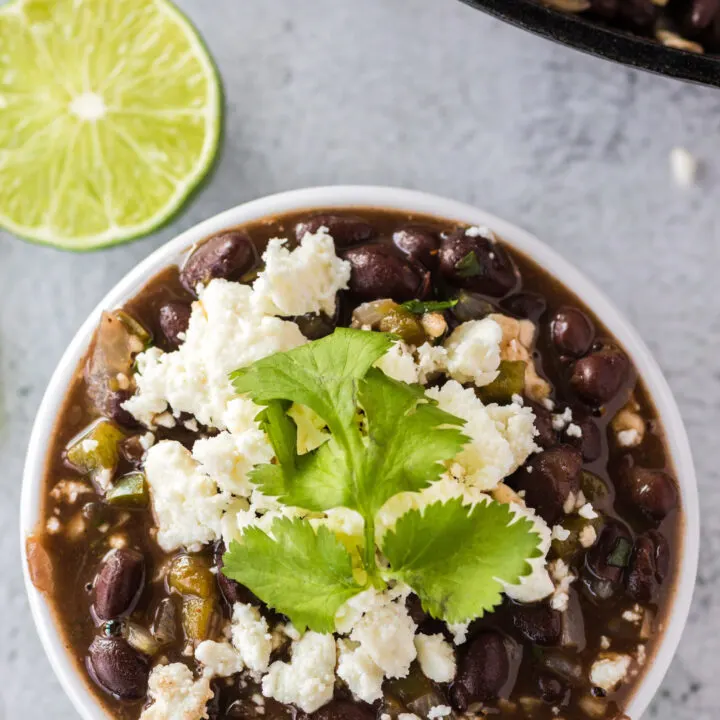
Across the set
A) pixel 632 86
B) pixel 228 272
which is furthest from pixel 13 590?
pixel 632 86

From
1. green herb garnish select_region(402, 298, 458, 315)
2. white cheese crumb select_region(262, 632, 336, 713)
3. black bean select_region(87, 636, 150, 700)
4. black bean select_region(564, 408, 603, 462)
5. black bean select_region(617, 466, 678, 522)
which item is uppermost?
green herb garnish select_region(402, 298, 458, 315)

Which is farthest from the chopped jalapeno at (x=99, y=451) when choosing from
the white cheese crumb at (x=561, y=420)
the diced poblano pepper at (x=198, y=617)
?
the white cheese crumb at (x=561, y=420)

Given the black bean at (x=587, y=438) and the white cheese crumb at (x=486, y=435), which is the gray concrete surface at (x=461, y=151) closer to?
the black bean at (x=587, y=438)

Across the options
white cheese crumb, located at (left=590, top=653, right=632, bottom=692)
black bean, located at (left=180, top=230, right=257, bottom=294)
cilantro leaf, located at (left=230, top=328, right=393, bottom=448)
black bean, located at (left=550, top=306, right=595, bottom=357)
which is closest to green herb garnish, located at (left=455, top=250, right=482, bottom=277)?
black bean, located at (left=550, top=306, right=595, bottom=357)

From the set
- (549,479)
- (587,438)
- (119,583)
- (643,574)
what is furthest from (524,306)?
(119,583)

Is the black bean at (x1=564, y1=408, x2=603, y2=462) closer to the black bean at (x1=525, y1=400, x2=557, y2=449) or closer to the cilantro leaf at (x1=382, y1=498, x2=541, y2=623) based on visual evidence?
the black bean at (x1=525, y1=400, x2=557, y2=449)

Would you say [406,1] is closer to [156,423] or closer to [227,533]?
[156,423]

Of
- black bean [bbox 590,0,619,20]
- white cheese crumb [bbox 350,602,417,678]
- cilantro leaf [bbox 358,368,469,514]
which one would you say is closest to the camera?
cilantro leaf [bbox 358,368,469,514]
